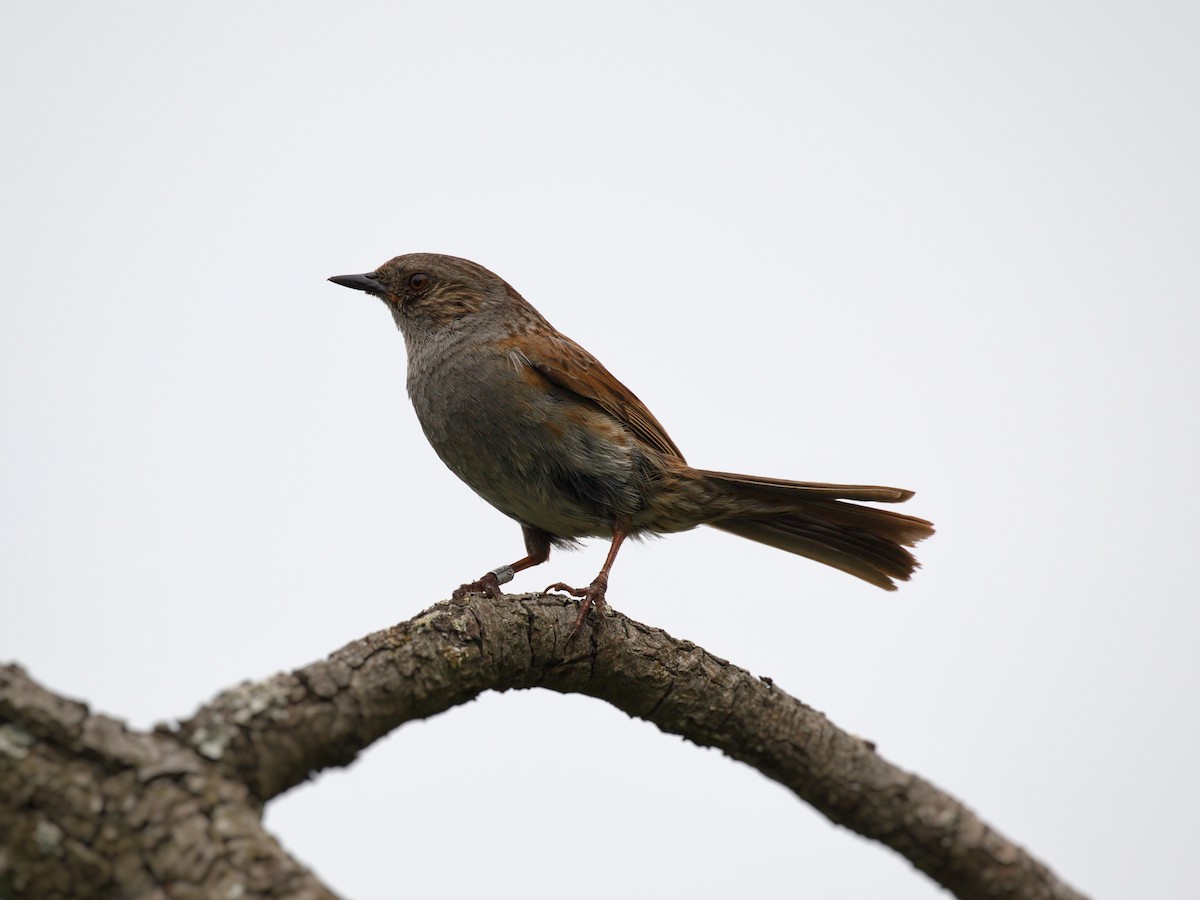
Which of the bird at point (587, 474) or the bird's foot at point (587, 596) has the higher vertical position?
the bird at point (587, 474)

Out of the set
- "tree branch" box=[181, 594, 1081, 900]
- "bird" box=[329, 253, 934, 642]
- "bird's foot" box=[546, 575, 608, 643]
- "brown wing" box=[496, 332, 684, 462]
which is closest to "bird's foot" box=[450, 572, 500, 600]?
"bird" box=[329, 253, 934, 642]

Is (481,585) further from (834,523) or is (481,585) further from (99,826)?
(99,826)

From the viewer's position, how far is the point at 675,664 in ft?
11.6

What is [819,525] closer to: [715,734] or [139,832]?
[715,734]

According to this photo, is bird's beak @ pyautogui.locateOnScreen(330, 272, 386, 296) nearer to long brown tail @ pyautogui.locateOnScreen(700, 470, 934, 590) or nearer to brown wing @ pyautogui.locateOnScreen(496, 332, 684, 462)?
brown wing @ pyautogui.locateOnScreen(496, 332, 684, 462)

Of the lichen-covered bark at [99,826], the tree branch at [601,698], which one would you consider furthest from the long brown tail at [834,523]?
the lichen-covered bark at [99,826]

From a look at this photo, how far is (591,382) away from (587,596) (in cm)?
209

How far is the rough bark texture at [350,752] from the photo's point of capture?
2.19 m

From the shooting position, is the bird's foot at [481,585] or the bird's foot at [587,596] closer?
the bird's foot at [587,596]

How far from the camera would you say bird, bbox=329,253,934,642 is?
16.9 ft

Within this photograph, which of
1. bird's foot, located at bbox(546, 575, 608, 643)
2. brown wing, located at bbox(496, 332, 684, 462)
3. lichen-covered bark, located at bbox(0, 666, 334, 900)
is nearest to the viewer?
lichen-covered bark, located at bbox(0, 666, 334, 900)

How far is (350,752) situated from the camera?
8.77ft

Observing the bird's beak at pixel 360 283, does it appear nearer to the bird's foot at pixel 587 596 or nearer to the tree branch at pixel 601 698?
the bird's foot at pixel 587 596

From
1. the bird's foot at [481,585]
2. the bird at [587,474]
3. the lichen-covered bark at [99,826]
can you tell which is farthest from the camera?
the bird at [587,474]
